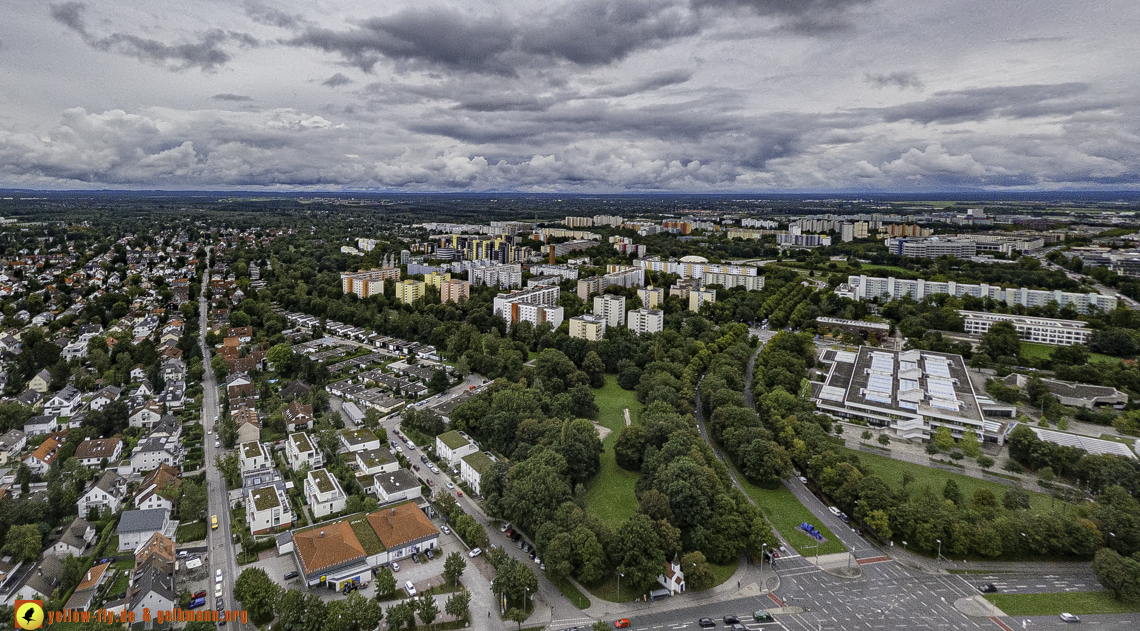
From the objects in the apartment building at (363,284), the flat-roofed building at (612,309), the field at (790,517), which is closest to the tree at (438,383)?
the flat-roofed building at (612,309)

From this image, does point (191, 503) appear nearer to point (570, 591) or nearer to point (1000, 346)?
point (570, 591)

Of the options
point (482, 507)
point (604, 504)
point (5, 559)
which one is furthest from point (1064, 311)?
point (5, 559)

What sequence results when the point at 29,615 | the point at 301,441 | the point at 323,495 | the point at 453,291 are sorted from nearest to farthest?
the point at 29,615
the point at 323,495
the point at 301,441
the point at 453,291

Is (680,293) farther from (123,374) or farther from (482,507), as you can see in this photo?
(123,374)

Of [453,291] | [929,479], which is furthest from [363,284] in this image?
[929,479]

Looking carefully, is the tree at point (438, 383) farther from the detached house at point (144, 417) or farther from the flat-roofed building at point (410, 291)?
the flat-roofed building at point (410, 291)

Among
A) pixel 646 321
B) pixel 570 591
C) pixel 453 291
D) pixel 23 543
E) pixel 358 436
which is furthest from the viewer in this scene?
pixel 453 291
